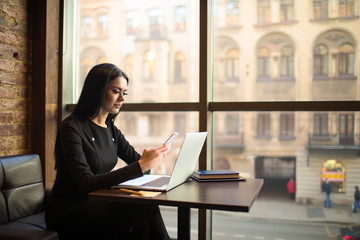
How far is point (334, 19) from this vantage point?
2.24 m

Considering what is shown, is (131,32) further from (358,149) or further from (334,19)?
(358,149)

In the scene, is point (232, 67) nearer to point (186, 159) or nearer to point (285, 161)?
point (285, 161)

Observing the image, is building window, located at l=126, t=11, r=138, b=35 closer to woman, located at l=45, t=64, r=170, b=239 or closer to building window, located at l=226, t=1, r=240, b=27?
building window, located at l=226, t=1, r=240, b=27

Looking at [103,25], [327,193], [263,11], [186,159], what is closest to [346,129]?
[327,193]

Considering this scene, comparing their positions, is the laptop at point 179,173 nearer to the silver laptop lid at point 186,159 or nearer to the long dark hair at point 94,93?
the silver laptop lid at point 186,159

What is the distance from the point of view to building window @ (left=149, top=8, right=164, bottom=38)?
2713 millimetres

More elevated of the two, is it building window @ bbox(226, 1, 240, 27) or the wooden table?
building window @ bbox(226, 1, 240, 27)

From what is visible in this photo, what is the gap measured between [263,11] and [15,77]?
1930mm

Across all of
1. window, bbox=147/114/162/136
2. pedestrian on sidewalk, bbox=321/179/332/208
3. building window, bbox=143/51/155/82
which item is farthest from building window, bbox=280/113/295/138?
building window, bbox=143/51/155/82

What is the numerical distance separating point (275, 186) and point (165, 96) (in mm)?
1059

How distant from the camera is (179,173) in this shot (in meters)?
1.57

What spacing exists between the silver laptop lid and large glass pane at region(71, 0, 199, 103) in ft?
3.09

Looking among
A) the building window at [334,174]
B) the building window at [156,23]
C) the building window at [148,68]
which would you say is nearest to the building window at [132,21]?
the building window at [156,23]

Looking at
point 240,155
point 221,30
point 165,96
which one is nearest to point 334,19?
point 221,30
